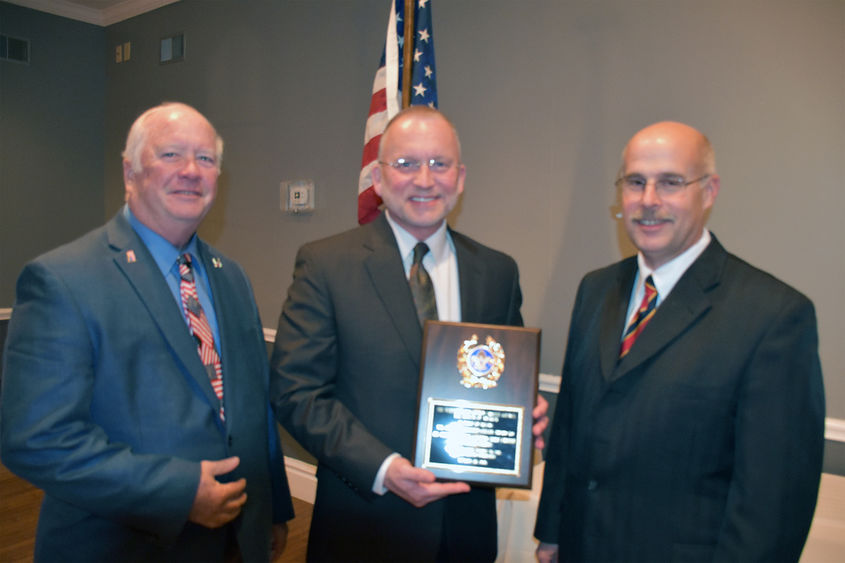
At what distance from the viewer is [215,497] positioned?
1.52 meters

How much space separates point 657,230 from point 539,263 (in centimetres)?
161

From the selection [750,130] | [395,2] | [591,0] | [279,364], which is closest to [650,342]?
[279,364]

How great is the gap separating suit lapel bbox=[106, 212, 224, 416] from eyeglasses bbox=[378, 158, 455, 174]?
2.32 ft

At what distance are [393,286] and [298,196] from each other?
2702 mm

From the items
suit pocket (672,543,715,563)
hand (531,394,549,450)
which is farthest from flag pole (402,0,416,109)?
suit pocket (672,543,715,563)

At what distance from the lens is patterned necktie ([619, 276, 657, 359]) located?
1.63 m

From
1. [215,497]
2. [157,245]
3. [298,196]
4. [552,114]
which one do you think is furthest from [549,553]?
[298,196]

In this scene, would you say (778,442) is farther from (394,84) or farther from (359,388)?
(394,84)

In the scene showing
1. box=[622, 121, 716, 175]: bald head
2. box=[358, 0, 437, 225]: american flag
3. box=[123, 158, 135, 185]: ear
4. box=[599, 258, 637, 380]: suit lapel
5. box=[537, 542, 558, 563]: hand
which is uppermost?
box=[358, 0, 437, 225]: american flag

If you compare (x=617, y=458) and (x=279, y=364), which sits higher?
(x=279, y=364)

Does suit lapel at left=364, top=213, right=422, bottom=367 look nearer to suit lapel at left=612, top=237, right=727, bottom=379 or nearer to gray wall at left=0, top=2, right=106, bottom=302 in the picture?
suit lapel at left=612, top=237, right=727, bottom=379

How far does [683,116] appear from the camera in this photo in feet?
9.02

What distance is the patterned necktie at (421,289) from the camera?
1.76m

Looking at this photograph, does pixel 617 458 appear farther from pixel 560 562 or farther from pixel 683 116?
pixel 683 116
